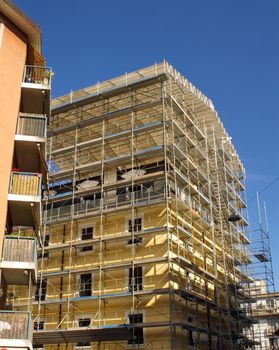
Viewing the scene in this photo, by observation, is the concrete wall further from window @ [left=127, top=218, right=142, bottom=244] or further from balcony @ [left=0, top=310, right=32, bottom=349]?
window @ [left=127, top=218, right=142, bottom=244]

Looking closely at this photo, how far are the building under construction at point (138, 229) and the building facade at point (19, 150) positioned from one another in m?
8.95

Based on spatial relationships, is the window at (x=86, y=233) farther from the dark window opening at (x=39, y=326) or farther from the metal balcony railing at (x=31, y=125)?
the metal balcony railing at (x=31, y=125)

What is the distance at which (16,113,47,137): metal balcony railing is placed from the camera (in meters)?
17.9

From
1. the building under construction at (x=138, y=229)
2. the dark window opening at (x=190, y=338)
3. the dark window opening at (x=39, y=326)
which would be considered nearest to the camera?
the building under construction at (x=138, y=229)

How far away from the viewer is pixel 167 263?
1032 inches

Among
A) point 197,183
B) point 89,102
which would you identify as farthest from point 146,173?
point 89,102

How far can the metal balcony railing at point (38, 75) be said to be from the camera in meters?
19.3

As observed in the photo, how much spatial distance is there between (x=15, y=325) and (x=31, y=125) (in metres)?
7.36

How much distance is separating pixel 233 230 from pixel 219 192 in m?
4.45

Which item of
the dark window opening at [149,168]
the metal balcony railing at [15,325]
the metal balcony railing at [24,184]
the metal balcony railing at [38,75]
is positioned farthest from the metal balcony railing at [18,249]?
the dark window opening at [149,168]

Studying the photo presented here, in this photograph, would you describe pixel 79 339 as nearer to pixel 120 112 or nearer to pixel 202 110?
pixel 120 112

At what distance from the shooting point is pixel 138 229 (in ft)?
94.7

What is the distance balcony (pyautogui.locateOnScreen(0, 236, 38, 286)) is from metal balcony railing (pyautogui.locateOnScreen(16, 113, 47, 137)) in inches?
162

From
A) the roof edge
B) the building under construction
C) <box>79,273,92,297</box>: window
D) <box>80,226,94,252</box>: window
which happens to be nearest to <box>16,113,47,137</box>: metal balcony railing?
the roof edge
